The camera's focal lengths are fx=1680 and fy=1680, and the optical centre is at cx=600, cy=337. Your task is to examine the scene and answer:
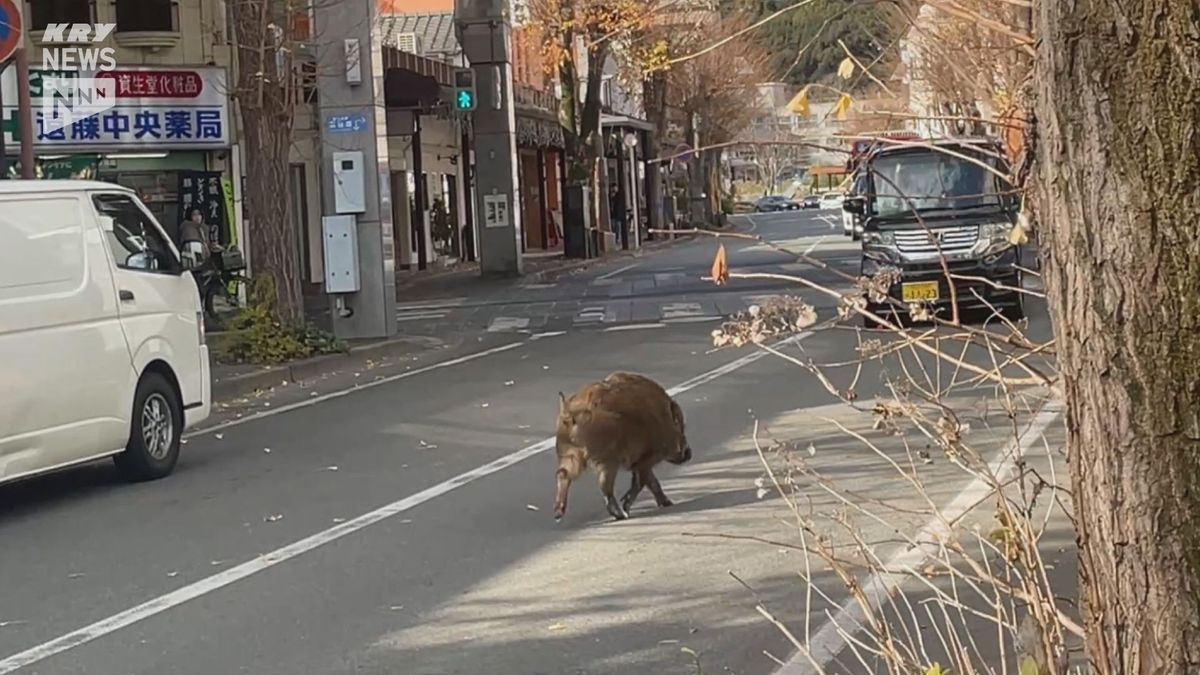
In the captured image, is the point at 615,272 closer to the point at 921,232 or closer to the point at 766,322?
the point at 921,232

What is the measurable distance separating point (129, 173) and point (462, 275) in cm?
1370

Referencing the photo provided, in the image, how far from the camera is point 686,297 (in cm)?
2770

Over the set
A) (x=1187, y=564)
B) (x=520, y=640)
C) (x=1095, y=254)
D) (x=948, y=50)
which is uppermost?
(x=948, y=50)

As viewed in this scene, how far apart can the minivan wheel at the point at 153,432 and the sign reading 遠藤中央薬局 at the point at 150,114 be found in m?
17.2

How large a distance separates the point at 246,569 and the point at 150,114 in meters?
21.2

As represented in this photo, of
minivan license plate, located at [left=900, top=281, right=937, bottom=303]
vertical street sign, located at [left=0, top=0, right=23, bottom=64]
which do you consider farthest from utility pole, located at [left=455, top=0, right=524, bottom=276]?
vertical street sign, located at [left=0, top=0, right=23, bottom=64]

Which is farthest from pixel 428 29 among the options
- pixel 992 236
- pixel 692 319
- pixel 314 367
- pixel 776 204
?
pixel 776 204

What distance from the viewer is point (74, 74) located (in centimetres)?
2789

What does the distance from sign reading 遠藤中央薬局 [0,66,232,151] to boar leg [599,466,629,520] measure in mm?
20400

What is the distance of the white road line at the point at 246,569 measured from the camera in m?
6.85

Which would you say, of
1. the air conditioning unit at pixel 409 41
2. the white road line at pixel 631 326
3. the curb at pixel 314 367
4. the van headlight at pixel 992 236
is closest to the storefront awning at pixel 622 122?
the air conditioning unit at pixel 409 41

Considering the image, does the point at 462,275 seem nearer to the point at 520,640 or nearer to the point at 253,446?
the point at 253,446

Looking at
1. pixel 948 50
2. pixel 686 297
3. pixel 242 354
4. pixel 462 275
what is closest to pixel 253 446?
pixel 242 354

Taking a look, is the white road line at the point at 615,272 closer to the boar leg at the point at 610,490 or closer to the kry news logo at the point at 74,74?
the kry news logo at the point at 74,74
